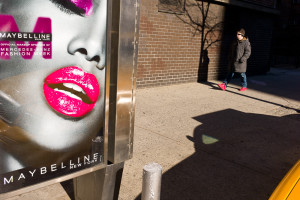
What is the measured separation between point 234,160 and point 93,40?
3000 millimetres

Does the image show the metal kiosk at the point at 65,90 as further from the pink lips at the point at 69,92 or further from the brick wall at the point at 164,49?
the brick wall at the point at 164,49

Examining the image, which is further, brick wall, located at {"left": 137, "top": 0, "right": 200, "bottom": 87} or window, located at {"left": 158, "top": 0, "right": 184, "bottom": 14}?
window, located at {"left": 158, "top": 0, "right": 184, "bottom": 14}

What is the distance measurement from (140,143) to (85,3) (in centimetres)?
305

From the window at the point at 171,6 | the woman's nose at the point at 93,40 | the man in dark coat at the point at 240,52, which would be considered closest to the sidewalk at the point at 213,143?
the man in dark coat at the point at 240,52

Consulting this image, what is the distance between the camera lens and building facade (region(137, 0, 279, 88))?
908 centimetres

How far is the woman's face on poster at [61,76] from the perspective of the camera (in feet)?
6.59

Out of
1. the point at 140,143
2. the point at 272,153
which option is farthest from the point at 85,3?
the point at 272,153

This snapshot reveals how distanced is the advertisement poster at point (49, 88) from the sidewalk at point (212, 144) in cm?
127

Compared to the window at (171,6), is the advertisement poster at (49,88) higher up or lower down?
lower down

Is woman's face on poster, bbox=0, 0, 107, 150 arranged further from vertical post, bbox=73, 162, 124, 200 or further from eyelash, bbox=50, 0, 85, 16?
vertical post, bbox=73, 162, 124, 200

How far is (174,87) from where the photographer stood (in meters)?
9.81

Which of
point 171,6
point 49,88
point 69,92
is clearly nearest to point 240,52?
point 171,6

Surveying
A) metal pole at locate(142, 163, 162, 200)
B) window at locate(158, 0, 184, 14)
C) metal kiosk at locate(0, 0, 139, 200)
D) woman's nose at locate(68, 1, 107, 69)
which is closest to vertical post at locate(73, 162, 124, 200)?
metal kiosk at locate(0, 0, 139, 200)

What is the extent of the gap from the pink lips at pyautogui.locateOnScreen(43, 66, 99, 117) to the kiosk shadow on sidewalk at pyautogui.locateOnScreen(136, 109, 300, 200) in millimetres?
1467
